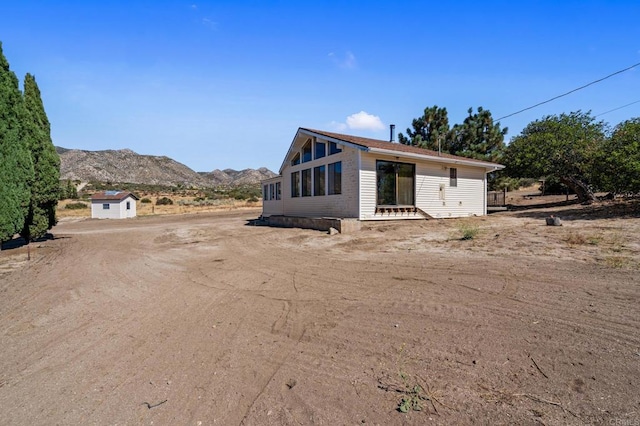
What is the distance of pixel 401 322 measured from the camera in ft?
12.2

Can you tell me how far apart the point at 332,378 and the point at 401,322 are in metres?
1.25

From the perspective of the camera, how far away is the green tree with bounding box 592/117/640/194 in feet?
41.7

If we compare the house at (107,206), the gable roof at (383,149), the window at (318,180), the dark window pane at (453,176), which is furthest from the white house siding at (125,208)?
the dark window pane at (453,176)

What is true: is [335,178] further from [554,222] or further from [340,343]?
[340,343]

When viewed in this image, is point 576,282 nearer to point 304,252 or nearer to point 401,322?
point 401,322

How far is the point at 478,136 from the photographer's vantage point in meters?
26.0

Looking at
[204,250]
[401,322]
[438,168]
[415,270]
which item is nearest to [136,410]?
[401,322]

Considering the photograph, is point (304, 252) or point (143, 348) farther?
point (304, 252)

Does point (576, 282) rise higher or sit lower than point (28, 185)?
lower


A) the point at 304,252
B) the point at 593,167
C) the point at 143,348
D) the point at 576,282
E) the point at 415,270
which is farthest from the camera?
the point at 593,167

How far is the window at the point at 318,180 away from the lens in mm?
16125

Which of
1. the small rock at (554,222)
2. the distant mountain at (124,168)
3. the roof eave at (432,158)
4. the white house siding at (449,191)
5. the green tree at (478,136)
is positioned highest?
the distant mountain at (124,168)

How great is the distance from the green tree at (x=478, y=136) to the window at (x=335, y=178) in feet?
45.5

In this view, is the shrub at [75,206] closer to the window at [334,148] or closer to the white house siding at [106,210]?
the white house siding at [106,210]
